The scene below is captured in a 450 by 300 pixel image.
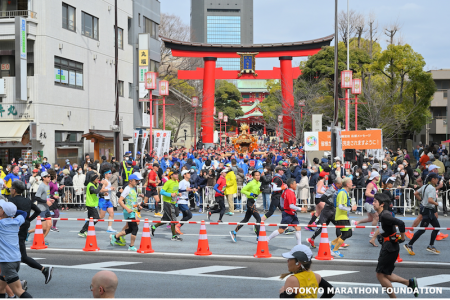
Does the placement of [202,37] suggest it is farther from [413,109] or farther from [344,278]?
[344,278]

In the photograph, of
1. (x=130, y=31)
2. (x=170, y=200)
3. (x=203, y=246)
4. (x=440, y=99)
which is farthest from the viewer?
(x=440, y=99)

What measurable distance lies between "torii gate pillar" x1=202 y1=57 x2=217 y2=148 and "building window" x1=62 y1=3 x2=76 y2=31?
64.2ft

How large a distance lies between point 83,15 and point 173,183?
21.2 m

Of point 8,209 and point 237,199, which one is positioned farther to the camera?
point 237,199

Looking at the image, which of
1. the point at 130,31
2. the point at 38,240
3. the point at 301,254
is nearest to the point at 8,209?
the point at 301,254

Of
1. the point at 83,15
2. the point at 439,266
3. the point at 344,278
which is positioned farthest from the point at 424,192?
the point at 83,15

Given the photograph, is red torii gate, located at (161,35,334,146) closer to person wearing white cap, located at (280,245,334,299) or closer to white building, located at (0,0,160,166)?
white building, located at (0,0,160,166)

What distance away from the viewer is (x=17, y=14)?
964 inches

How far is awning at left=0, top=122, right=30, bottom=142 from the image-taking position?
2316cm

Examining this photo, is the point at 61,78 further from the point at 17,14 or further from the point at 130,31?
the point at 130,31

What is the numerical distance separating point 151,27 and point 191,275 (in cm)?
3509

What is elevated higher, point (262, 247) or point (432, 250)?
point (262, 247)

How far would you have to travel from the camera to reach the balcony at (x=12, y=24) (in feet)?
78.1

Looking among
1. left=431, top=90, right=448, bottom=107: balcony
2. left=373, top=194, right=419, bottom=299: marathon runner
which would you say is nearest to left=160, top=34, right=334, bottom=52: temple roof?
left=431, top=90, right=448, bottom=107: balcony
